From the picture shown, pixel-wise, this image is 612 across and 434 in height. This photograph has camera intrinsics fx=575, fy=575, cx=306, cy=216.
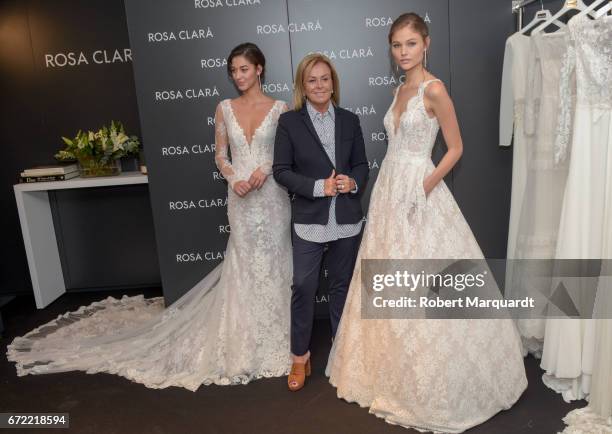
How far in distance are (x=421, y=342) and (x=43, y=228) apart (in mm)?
3548

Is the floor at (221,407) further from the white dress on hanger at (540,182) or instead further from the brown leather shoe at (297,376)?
the white dress on hanger at (540,182)

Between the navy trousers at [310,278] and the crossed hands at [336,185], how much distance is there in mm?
307

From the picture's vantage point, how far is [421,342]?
2.74 meters

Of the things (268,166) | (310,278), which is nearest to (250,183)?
(268,166)

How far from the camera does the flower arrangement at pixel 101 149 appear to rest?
4543mm

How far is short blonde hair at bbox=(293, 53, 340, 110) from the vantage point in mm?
2979

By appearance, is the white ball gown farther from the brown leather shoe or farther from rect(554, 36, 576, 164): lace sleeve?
rect(554, 36, 576, 164): lace sleeve

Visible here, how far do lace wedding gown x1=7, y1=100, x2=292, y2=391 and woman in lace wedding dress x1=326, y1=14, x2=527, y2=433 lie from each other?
0.68 metres

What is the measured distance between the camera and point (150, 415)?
3.04 m

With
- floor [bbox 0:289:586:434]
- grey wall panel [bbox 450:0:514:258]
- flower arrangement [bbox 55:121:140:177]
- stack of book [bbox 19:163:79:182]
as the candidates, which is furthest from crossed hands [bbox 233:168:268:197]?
stack of book [bbox 19:163:79:182]

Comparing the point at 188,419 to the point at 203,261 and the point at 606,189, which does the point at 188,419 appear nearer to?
the point at 203,261

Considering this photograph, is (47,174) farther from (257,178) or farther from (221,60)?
(257,178)

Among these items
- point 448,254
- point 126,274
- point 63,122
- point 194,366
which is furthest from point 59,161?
point 448,254

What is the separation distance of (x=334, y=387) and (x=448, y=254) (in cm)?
101
